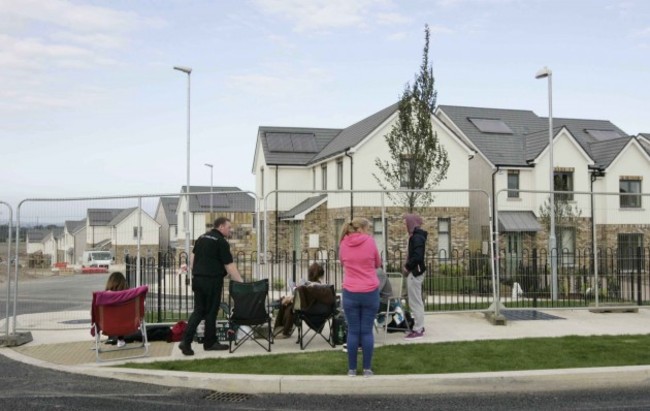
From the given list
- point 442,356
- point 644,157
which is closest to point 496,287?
point 442,356

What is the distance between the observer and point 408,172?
63.8ft

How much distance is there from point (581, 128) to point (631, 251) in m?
30.3

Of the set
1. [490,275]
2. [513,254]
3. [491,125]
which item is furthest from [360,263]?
[491,125]

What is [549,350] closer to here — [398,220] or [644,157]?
[398,220]

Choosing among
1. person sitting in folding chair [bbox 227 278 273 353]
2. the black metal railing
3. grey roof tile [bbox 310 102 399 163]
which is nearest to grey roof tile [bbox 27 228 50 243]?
the black metal railing

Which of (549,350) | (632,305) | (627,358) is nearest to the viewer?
(627,358)

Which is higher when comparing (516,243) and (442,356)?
(516,243)

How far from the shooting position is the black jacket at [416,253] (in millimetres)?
9570

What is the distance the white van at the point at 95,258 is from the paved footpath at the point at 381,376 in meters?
1.20

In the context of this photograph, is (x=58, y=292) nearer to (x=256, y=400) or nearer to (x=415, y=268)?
(x=415, y=268)

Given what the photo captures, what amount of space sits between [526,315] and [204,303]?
6.63 metres

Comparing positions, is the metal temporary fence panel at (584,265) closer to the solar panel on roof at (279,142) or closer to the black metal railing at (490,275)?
the black metal railing at (490,275)

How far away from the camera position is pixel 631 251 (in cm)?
1302

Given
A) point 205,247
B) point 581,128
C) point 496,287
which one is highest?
point 581,128
